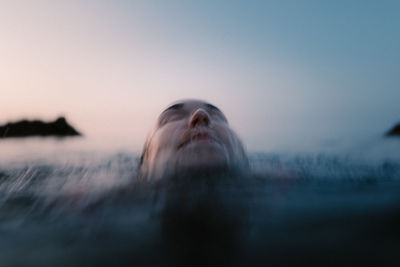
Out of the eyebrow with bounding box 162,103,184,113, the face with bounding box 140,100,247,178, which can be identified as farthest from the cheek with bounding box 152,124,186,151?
the eyebrow with bounding box 162,103,184,113

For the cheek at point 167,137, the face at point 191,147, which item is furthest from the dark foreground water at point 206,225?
the cheek at point 167,137

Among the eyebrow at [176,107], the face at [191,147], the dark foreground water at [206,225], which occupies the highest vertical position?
the eyebrow at [176,107]

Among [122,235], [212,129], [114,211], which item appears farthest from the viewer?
[212,129]

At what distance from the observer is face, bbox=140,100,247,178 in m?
2.50

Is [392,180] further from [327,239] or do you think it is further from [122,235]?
[122,235]

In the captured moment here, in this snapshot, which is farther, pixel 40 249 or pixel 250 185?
pixel 250 185

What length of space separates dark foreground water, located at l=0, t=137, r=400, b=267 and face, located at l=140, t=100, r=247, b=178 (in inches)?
6.4

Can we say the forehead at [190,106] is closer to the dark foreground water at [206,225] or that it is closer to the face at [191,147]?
the face at [191,147]

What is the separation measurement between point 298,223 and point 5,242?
1.54 meters

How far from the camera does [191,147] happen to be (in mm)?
2541

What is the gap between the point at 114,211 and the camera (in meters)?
1.88

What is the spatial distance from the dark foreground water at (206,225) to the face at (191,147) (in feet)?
0.53

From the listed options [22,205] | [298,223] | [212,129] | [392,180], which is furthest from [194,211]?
[392,180]

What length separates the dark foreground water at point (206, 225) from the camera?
1203 millimetres
